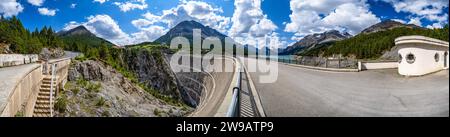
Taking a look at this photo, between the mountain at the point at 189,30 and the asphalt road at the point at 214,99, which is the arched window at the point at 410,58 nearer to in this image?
the mountain at the point at 189,30

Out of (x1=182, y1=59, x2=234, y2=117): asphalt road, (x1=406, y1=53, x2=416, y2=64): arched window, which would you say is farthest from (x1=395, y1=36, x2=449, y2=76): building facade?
(x1=182, y1=59, x2=234, y2=117): asphalt road

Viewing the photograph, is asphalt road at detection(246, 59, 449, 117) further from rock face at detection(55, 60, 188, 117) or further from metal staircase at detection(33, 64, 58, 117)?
rock face at detection(55, 60, 188, 117)

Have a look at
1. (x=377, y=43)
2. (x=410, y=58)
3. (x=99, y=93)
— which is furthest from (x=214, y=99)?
(x=410, y=58)

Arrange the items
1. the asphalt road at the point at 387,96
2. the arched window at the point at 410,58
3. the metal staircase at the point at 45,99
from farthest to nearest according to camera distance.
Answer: the metal staircase at the point at 45,99
the arched window at the point at 410,58
the asphalt road at the point at 387,96

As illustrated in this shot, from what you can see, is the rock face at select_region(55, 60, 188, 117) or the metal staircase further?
the rock face at select_region(55, 60, 188, 117)

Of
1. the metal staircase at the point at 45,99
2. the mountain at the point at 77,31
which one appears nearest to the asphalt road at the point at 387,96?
the mountain at the point at 77,31

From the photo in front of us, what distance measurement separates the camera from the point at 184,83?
136 feet

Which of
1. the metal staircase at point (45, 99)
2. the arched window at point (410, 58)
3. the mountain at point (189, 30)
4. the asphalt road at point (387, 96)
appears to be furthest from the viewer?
the metal staircase at point (45, 99)
